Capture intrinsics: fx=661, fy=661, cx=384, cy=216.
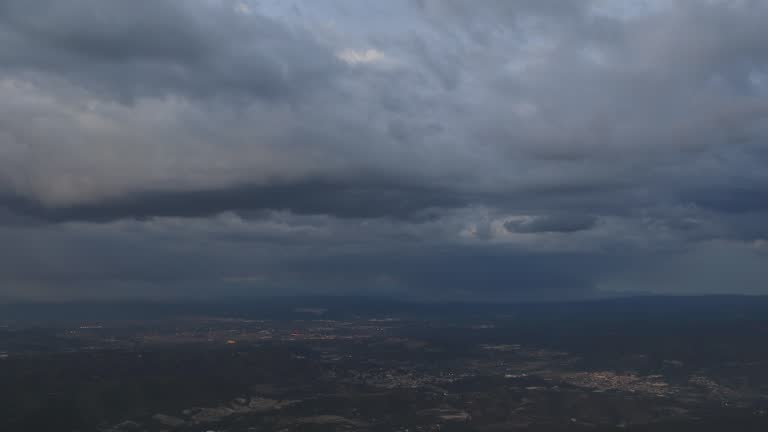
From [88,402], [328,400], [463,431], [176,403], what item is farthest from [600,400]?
[88,402]

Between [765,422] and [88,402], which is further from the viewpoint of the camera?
[88,402]

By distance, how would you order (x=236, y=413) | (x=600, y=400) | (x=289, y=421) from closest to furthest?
(x=289, y=421) < (x=236, y=413) < (x=600, y=400)

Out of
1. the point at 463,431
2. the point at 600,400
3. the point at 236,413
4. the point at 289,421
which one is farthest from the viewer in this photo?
the point at 600,400

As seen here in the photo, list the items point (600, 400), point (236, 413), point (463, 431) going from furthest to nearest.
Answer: point (600, 400) < point (236, 413) < point (463, 431)

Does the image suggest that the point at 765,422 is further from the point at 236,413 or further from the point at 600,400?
the point at 236,413

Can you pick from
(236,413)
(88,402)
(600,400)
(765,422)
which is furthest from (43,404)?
(765,422)

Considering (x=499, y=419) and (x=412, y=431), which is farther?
(x=499, y=419)

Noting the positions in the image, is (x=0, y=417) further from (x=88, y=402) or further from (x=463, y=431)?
(x=463, y=431)

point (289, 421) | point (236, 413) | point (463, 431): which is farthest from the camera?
point (236, 413)
